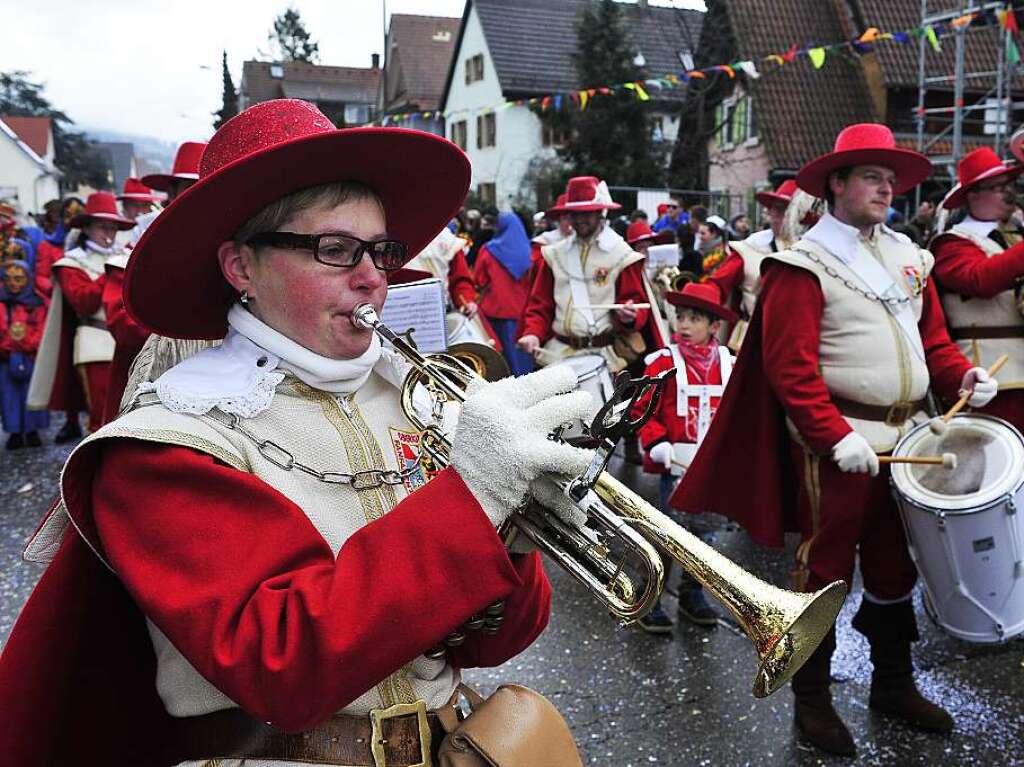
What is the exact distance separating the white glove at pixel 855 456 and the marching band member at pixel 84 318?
472 centimetres

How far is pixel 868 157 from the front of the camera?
339 cm

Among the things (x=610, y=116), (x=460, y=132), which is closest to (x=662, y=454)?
(x=610, y=116)

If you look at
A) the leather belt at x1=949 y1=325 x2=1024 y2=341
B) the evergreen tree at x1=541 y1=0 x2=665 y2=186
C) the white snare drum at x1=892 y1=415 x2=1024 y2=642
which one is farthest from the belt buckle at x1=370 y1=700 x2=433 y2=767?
the evergreen tree at x1=541 y1=0 x2=665 y2=186

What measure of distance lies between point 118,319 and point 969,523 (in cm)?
334

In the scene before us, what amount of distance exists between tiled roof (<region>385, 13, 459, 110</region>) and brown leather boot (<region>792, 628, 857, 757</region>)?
3978 centimetres

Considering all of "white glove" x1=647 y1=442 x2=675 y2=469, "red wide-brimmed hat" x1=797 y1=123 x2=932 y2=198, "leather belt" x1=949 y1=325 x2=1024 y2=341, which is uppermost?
"red wide-brimmed hat" x1=797 y1=123 x2=932 y2=198

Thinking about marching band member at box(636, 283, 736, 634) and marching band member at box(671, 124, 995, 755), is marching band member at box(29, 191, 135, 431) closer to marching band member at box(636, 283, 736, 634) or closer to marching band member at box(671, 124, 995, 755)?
marching band member at box(636, 283, 736, 634)

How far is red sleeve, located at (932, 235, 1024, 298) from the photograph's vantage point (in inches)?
152

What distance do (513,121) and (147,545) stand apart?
1257 inches

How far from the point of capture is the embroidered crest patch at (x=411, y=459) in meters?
1.71

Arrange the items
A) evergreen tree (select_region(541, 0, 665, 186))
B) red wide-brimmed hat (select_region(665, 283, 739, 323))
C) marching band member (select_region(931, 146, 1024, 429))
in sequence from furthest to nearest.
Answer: evergreen tree (select_region(541, 0, 665, 186)), red wide-brimmed hat (select_region(665, 283, 739, 323)), marching band member (select_region(931, 146, 1024, 429))

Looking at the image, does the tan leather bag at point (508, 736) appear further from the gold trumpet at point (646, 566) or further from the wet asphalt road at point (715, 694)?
the wet asphalt road at point (715, 694)

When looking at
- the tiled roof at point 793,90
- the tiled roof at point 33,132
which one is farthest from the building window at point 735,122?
the tiled roof at point 33,132

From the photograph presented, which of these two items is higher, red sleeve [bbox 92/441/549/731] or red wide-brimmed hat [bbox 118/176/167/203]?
red sleeve [bbox 92/441/549/731]
